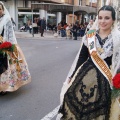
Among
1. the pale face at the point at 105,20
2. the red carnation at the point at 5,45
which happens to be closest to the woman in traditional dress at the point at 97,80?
the pale face at the point at 105,20

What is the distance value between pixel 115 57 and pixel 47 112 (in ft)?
6.59

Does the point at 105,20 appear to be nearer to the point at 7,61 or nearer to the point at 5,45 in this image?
the point at 5,45

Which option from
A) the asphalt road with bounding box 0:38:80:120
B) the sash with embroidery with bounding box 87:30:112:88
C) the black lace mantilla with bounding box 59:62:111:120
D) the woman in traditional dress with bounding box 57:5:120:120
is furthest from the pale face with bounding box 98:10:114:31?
the asphalt road with bounding box 0:38:80:120

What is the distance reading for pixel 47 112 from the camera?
4449 mm

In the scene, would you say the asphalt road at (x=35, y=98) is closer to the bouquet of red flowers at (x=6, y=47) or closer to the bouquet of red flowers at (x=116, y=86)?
the bouquet of red flowers at (x=6, y=47)

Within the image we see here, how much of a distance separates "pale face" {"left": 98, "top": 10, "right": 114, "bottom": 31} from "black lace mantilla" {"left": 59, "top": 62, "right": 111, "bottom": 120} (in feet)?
1.35

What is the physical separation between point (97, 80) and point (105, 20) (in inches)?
23.7

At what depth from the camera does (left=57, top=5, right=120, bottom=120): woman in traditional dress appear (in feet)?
8.69

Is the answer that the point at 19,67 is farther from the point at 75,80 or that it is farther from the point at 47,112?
the point at 75,80

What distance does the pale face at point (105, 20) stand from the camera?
2.81 m

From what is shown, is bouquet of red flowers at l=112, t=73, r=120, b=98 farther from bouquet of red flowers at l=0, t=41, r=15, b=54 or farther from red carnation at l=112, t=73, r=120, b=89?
bouquet of red flowers at l=0, t=41, r=15, b=54

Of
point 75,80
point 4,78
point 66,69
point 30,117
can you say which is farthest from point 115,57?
Result: point 66,69

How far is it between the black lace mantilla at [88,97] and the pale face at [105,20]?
1.35ft

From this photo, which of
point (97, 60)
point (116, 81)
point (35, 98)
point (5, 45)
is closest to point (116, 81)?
point (116, 81)
